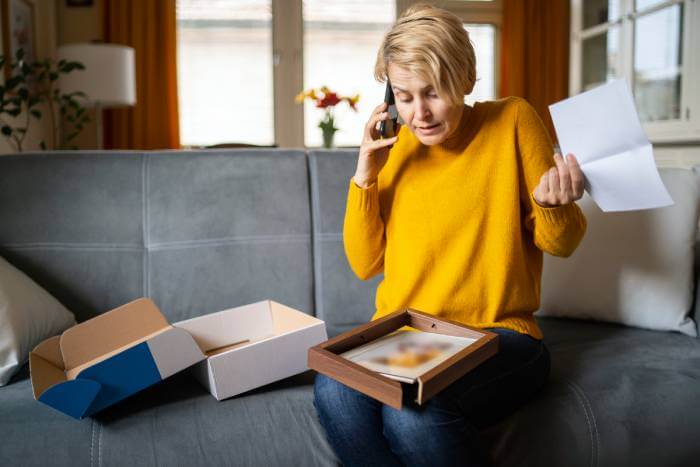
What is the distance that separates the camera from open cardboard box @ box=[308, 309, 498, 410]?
2.91 ft

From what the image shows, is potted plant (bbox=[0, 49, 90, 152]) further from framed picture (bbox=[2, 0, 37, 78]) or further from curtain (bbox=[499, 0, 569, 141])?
curtain (bbox=[499, 0, 569, 141])

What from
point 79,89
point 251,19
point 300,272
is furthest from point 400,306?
point 251,19

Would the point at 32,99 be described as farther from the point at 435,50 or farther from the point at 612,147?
the point at 612,147

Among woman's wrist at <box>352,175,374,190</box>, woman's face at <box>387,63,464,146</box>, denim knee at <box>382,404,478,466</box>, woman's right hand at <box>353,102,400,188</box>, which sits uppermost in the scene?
woman's face at <box>387,63,464,146</box>

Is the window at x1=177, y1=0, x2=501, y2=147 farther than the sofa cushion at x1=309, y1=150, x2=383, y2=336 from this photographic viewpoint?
Yes

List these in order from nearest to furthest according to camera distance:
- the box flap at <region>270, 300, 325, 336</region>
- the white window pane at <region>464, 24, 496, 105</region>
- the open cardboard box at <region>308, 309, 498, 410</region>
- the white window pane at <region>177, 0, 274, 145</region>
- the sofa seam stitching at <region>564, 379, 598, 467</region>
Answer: the open cardboard box at <region>308, 309, 498, 410</region> → the sofa seam stitching at <region>564, 379, 598, 467</region> → the box flap at <region>270, 300, 325, 336</region> → the white window pane at <region>177, 0, 274, 145</region> → the white window pane at <region>464, 24, 496, 105</region>

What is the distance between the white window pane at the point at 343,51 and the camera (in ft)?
15.1

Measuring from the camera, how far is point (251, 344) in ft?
3.94

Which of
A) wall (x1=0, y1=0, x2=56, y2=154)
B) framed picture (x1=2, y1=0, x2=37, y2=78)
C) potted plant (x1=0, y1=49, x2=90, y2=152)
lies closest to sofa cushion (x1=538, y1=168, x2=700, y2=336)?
potted plant (x1=0, y1=49, x2=90, y2=152)

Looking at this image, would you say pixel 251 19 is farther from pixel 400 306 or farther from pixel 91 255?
pixel 400 306

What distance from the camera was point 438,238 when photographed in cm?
124

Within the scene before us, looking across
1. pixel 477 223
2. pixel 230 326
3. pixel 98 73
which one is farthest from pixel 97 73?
pixel 477 223

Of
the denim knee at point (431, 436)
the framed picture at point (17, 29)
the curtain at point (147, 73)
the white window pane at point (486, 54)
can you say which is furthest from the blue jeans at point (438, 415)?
the white window pane at point (486, 54)

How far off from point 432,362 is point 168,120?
3718 millimetres
